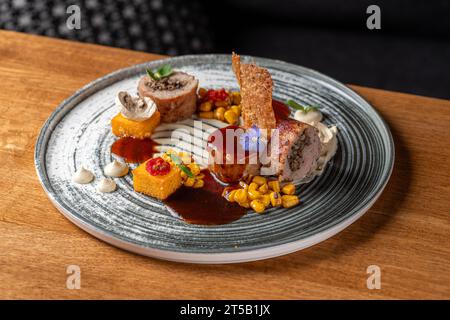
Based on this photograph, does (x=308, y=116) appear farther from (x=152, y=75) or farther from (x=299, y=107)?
(x=152, y=75)

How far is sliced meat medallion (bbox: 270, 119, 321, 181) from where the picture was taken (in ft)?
7.20

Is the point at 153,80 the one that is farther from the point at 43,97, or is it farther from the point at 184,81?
the point at 43,97

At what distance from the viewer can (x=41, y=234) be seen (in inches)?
77.2

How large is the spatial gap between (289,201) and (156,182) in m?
0.44

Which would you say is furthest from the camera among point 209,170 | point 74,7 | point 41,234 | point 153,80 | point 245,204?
point 74,7

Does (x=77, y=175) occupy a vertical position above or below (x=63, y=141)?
below

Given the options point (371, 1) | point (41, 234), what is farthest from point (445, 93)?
point (41, 234)

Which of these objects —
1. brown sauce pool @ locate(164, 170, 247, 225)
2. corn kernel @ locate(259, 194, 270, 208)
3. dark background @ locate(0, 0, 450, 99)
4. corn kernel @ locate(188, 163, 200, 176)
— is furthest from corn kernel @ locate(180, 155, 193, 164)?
dark background @ locate(0, 0, 450, 99)

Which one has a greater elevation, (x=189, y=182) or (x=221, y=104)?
(x=221, y=104)

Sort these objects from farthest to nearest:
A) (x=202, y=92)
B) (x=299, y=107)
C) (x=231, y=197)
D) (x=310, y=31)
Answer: (x=310, y=31), (x=202, y=92), (x=299, y=107), (x=231, y=197)

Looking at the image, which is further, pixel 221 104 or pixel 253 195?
pixel 221 104

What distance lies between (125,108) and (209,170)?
42 cm

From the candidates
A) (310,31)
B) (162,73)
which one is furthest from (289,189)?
(310,31)

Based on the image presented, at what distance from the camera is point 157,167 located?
213 cm
